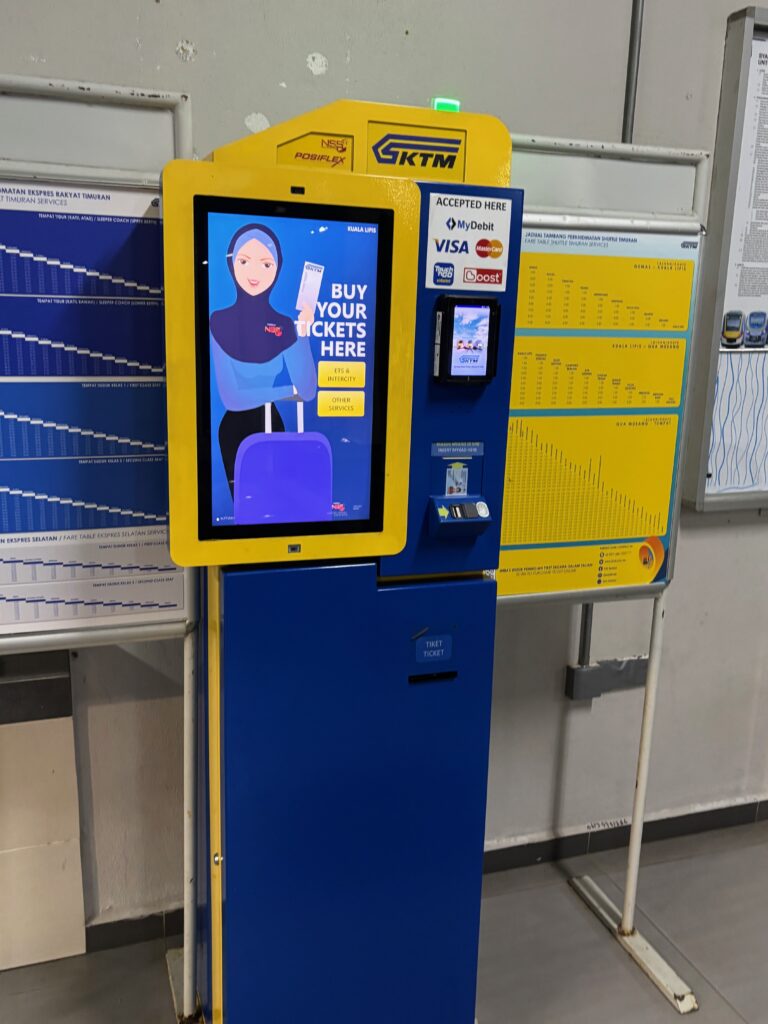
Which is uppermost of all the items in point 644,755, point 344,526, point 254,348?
point 254,348

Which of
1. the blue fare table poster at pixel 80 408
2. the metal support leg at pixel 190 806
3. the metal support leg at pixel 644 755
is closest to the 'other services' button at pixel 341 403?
the blue fare table poster at pixel 80 408

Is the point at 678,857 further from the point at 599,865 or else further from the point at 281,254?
the point at 281,254

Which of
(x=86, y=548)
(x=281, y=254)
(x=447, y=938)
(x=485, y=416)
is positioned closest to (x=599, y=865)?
(x=447, y=938)

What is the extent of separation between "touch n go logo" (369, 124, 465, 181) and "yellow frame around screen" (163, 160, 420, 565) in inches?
5.0

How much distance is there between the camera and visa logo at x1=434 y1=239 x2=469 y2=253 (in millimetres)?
1461

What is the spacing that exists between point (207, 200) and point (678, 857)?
8.28ft

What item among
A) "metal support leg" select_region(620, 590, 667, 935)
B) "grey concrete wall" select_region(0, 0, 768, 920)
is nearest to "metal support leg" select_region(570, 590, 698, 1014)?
"metal support leg" select_region(620, 590, 667, 935)

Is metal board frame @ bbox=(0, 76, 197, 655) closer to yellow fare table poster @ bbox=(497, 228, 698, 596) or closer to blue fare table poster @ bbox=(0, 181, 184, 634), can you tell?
blue fare table poster @ bbox=(0, 181, 184, 634)

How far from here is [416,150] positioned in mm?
1513

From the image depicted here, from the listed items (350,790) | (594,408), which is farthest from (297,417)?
(594,408)

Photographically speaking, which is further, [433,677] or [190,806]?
[190,806]

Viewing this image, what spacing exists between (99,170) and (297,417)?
0.57 m

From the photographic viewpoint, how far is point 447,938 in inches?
68.2

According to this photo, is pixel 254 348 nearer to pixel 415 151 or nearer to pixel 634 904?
pixel 415 151
